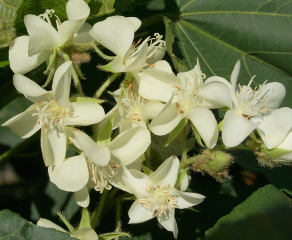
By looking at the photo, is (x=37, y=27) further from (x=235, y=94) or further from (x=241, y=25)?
(x=241, y=25)

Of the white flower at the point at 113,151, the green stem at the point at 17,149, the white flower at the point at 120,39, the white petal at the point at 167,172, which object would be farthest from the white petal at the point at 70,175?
the green stem at the point at 17,149

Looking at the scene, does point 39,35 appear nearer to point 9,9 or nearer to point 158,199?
point 9,9

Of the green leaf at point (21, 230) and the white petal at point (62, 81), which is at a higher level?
the white petal at point (62, 81)

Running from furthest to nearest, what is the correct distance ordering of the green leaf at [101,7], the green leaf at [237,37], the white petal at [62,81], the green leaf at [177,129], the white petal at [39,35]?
1. the green leaf at [237,37]
2. the green leaf at [101,7]
3. the green leaf at [177,129]
4. the white petal at [39,35]
5. the white petal at [62,81]

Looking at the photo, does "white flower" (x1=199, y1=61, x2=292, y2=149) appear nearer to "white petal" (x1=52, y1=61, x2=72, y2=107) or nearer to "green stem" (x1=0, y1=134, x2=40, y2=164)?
"white petal" (x1=52, y1=61, x2=72, y2=107)

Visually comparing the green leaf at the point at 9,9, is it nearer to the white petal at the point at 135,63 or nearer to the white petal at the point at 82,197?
the white petal at the point at 135,63
